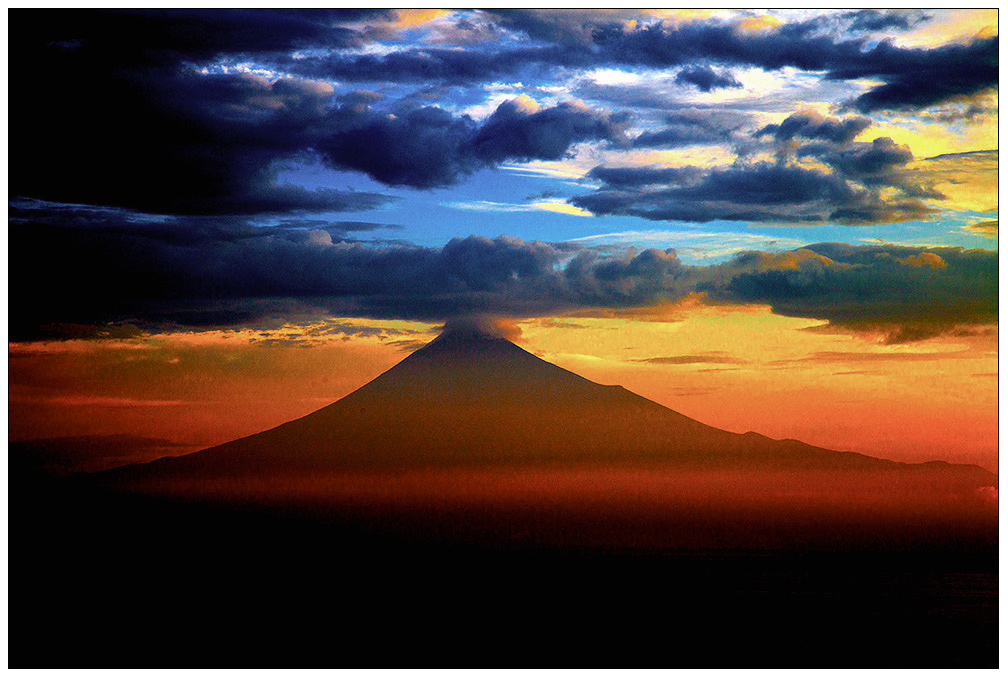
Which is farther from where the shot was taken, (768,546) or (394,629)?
(768,546)

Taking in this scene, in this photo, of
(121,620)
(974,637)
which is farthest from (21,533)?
(974,637)

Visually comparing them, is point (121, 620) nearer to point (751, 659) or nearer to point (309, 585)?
point (309, 585)

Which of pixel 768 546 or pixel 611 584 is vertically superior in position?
pixel 768 546

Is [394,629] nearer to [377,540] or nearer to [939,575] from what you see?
[377,540]

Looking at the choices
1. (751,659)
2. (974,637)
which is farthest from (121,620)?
(974,637)
